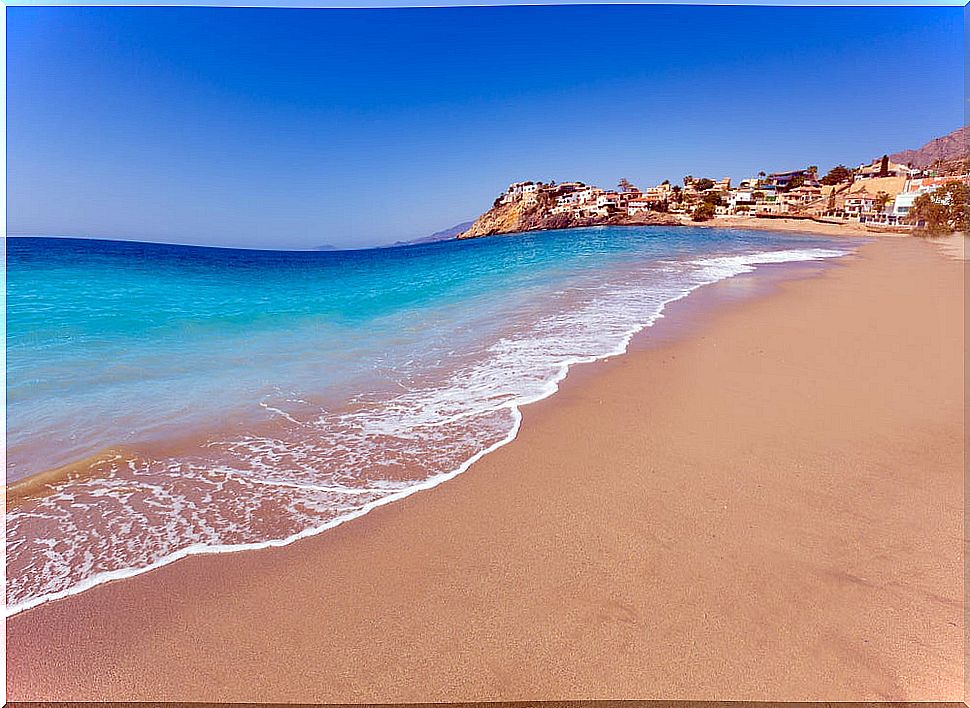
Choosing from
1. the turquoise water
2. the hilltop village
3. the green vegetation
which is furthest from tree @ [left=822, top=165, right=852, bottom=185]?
the turquoise water

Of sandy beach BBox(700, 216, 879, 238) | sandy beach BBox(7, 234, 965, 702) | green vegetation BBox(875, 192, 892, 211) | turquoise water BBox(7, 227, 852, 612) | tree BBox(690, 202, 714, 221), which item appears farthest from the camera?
tree BBox(690, 202, 714, 221)

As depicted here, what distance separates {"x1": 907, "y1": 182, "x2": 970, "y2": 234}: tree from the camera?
13.9 meters

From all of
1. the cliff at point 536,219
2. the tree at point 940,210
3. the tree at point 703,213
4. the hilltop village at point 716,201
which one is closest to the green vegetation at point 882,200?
the hilltop village at point 716,201

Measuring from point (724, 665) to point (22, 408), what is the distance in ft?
11.9

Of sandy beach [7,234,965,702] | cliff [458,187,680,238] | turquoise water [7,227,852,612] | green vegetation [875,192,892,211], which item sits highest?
cliff [458,187,680,238]

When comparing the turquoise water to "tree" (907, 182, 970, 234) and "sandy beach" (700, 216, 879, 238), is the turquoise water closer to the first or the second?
"tree" (907, 182, 970, 234)

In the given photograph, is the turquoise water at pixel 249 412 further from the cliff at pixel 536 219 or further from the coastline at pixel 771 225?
the cliff at pixel 536 219

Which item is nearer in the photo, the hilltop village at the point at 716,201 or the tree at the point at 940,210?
the tree at the point at 940,210

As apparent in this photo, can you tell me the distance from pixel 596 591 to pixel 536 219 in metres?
42.7

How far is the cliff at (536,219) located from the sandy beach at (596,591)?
3693cm

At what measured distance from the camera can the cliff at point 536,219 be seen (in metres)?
37.3

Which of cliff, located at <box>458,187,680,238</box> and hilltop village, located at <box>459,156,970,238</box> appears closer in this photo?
hilltop village, located at <box>459,156,970,238</box>

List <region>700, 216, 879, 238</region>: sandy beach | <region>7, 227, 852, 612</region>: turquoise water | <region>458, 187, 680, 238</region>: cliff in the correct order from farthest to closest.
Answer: <region>458, 187, 680, 238</region>: cliff < <region>700, 216, 879, 238</region>: sandy beach < <region>7, 227, 852, 612</region>: turquoise water

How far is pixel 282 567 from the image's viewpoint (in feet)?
4.36
